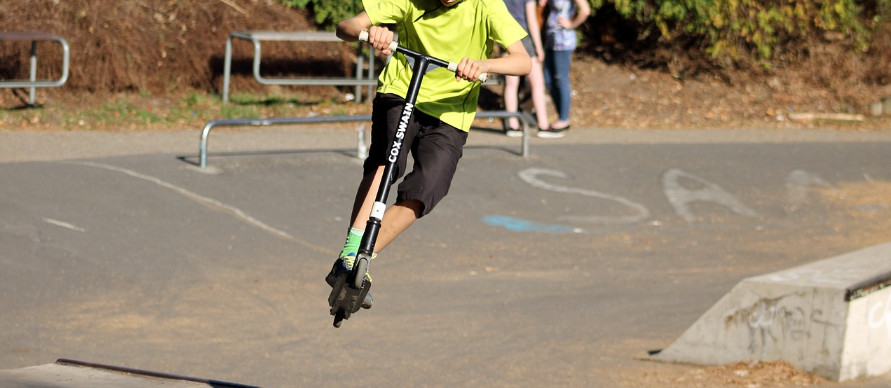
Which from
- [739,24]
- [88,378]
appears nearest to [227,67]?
[739,24]

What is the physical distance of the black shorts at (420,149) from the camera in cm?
573

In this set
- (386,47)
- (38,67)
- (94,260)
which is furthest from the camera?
(38,67)

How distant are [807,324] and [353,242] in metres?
3.65

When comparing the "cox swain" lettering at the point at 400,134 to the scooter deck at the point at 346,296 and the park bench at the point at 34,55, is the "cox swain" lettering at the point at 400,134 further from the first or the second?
the park bench at the point at 34,55

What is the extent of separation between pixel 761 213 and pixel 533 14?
10.7 feet

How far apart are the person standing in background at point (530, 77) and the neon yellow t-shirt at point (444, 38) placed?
6.69 metres

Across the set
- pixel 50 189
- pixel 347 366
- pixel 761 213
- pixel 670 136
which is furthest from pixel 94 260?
pixel 670 136

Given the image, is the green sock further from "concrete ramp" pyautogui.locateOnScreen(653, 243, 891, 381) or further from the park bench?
the park bench

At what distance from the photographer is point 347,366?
7.92m

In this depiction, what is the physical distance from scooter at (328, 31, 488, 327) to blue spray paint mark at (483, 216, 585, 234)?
6158mm

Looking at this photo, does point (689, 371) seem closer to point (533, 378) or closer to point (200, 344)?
point (533, 378)

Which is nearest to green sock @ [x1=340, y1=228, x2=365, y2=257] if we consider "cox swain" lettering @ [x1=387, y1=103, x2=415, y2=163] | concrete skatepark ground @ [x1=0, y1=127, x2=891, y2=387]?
"cox swain" lettering @ [x1=387, y1=103, x2=415, y2=163]

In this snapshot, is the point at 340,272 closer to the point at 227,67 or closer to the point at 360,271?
the point at 360,271

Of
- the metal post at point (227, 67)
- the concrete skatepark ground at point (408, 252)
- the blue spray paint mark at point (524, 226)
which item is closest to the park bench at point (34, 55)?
the concrete skatepark ground at point (408, 252)
